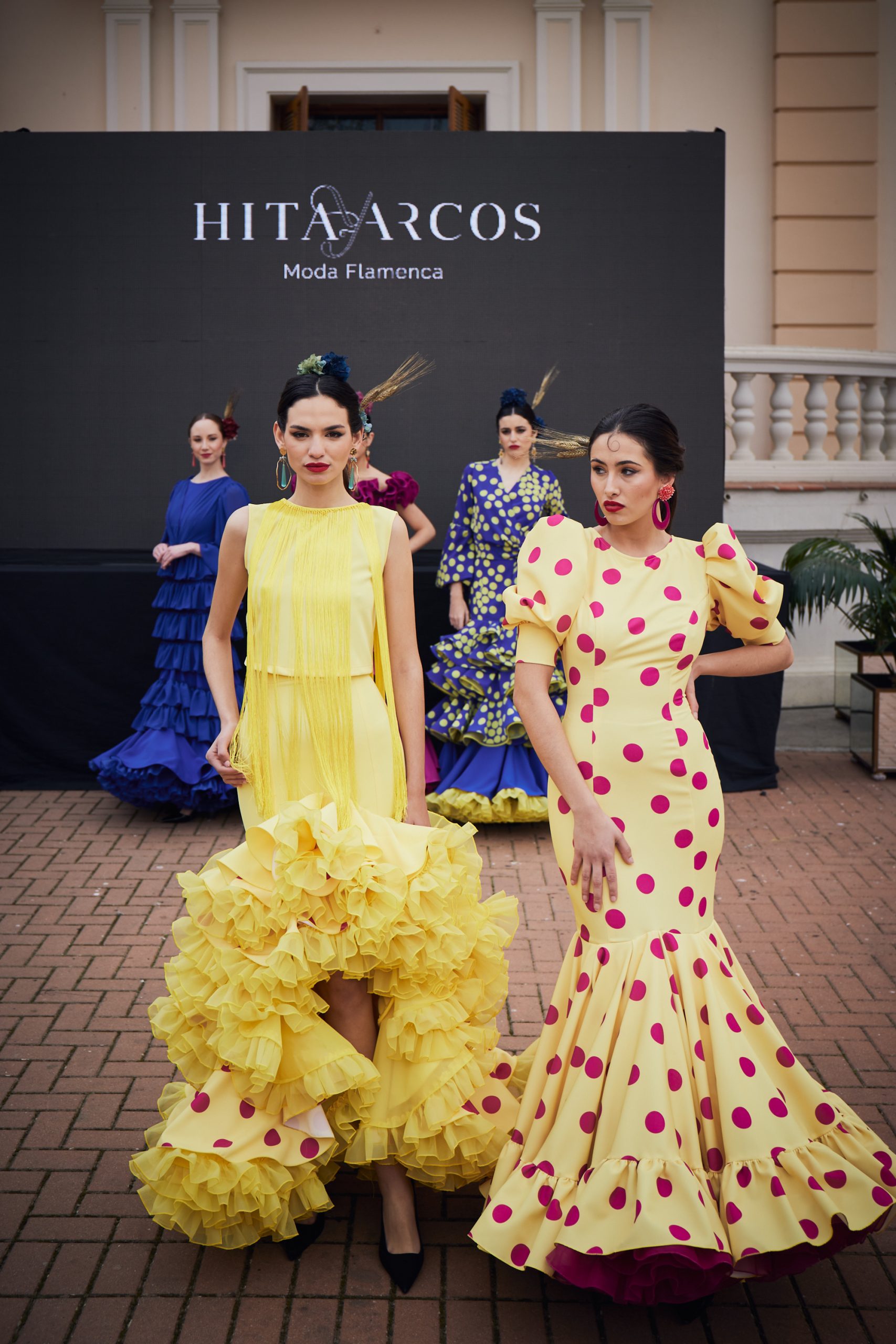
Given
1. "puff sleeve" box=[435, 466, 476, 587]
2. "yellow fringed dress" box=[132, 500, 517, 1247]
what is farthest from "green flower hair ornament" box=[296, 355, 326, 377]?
"puff sleeve" box=[435, 466, 476, 587]

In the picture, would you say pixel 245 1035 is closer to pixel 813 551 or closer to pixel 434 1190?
pixel 434 1190

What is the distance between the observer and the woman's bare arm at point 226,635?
2924mm

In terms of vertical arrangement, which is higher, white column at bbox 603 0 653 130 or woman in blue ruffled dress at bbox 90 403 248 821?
white column at bbox 603 0 653 130

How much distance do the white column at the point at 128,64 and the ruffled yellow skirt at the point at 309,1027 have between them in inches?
356

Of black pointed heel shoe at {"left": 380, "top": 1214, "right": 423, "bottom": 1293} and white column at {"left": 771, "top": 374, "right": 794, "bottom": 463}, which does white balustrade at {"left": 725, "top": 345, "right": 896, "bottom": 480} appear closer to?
white column at {"left": 771, "top": 374, "right": 794, "bottom": 463}

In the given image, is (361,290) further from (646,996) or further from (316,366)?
(646,996)

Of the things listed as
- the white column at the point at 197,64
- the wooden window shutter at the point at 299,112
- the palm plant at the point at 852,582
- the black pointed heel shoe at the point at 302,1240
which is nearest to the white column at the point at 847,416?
the palm plant at the point at 852,582

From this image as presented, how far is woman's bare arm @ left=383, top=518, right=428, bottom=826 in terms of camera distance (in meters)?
2.92

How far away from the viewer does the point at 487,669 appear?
6188 mm

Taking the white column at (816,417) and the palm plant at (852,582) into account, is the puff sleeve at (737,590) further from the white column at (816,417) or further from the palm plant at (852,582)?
the white column at (816,417)


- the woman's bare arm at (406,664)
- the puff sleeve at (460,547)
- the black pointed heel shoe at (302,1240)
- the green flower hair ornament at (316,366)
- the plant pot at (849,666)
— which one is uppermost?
the green flower hair ornament at (316,366)

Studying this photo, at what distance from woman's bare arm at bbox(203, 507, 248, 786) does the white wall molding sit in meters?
8.39

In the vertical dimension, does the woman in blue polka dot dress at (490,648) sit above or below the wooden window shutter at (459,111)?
below

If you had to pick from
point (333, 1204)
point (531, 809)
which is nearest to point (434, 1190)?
point (333, 1204)
